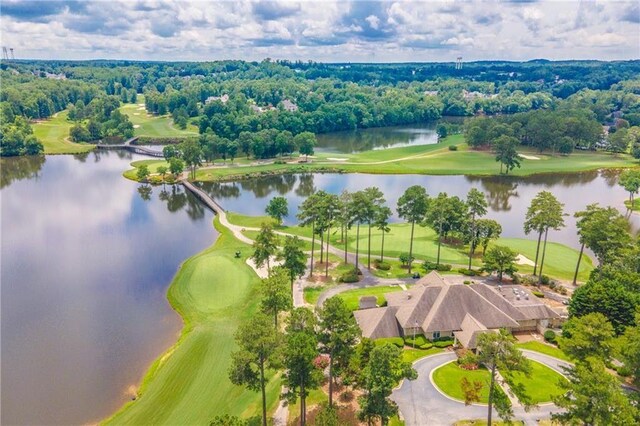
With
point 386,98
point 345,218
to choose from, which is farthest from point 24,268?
point 386,98

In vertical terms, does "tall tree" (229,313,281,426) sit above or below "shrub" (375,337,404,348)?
above

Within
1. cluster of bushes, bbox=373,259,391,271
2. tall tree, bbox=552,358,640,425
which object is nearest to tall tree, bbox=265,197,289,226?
cluster of bushes, bbox=373,259,391,271

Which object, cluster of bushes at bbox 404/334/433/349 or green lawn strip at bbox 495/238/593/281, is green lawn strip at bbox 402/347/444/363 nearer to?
cluster of bushes at bbox 404/334/433/349

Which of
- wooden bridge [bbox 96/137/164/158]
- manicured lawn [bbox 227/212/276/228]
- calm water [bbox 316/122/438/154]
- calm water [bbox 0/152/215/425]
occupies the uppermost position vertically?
calm water [bbox 316/122/438/154]

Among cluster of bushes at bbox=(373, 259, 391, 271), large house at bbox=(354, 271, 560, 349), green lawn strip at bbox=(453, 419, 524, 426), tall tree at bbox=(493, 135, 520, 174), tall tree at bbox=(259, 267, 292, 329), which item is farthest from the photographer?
tall tree at bbox=(493, 135, 520, 174)

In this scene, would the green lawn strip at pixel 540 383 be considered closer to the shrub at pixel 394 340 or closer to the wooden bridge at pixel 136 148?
the shrub at pixel 394 340

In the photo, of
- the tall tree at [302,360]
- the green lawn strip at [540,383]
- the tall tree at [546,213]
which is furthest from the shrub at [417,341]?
the tall tree at [546,213]
